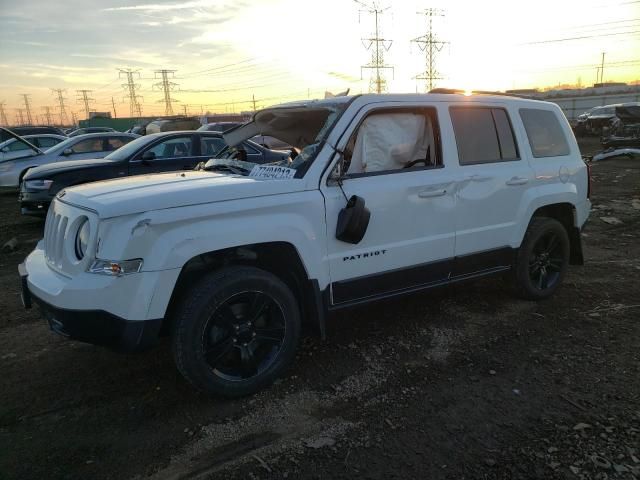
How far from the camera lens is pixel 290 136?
15.8ft

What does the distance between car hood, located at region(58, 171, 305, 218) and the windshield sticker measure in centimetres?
8

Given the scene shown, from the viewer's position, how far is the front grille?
10.5 ft

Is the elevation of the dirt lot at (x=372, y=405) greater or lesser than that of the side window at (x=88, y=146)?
lesser

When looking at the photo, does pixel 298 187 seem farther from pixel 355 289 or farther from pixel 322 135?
pixel 355 289

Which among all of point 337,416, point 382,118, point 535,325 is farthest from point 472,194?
point 337,416

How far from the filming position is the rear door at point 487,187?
413cm

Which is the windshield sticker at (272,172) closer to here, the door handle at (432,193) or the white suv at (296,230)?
the white suv at (296,230)

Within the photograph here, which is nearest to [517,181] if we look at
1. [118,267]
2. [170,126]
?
[118,267]

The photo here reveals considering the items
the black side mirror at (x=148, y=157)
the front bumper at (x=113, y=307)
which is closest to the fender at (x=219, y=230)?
the front bumper at (x=113, y=307)

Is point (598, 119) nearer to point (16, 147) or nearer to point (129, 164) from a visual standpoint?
point (129, 164)

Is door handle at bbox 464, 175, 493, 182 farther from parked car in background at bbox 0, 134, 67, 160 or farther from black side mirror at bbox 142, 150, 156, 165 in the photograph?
parked car in background at bbox 0, 134, 67, 160

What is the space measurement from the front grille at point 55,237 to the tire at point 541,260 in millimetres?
3899

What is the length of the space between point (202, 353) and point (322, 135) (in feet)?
5.68

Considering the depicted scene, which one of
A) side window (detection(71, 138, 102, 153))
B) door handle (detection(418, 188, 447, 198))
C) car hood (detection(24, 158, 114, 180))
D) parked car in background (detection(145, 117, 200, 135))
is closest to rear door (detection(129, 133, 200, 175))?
car hood (detection(24, 158, 114, 180))
